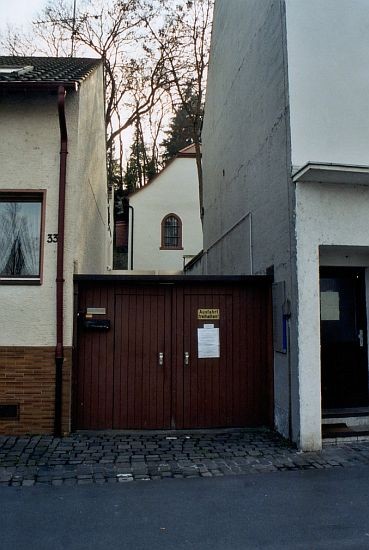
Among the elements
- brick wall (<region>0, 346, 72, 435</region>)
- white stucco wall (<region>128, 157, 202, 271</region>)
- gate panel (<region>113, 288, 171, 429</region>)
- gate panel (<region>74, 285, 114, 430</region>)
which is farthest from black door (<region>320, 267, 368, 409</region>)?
white stucco wall (<region>128, 157, 202, 271</region>)

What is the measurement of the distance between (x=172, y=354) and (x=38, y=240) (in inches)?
111

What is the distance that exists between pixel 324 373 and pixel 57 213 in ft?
16.2

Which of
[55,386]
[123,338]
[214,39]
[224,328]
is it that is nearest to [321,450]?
[224,328]

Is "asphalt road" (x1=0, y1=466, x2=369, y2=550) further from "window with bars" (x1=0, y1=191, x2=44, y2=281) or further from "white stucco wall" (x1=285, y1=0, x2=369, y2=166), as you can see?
"white stucco wall" (x1=285, y1=0, x2=369, y2=166)

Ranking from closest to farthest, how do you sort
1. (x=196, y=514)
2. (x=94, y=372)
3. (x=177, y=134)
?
(x=196, y=514)
(x=94, y=372)
(x=177, y=134)

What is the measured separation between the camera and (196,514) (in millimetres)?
4551

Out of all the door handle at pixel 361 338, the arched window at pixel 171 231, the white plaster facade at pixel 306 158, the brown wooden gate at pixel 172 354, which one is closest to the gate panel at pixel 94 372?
the brown wooden gate at pixel 172 354

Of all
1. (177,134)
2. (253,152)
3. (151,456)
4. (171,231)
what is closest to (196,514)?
(151,456)

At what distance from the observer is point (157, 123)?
89.7ft

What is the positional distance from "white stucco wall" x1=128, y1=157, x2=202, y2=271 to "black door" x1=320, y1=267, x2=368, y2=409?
16772mm

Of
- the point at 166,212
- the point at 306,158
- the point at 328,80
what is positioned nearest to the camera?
the point at 306,158

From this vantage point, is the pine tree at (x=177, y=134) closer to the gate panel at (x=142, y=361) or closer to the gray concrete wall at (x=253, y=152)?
the gray concrete wall at (x=253, y=152)

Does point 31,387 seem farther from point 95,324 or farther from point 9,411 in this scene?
point 95,324

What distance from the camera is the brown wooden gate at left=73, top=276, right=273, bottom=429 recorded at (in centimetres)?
745
